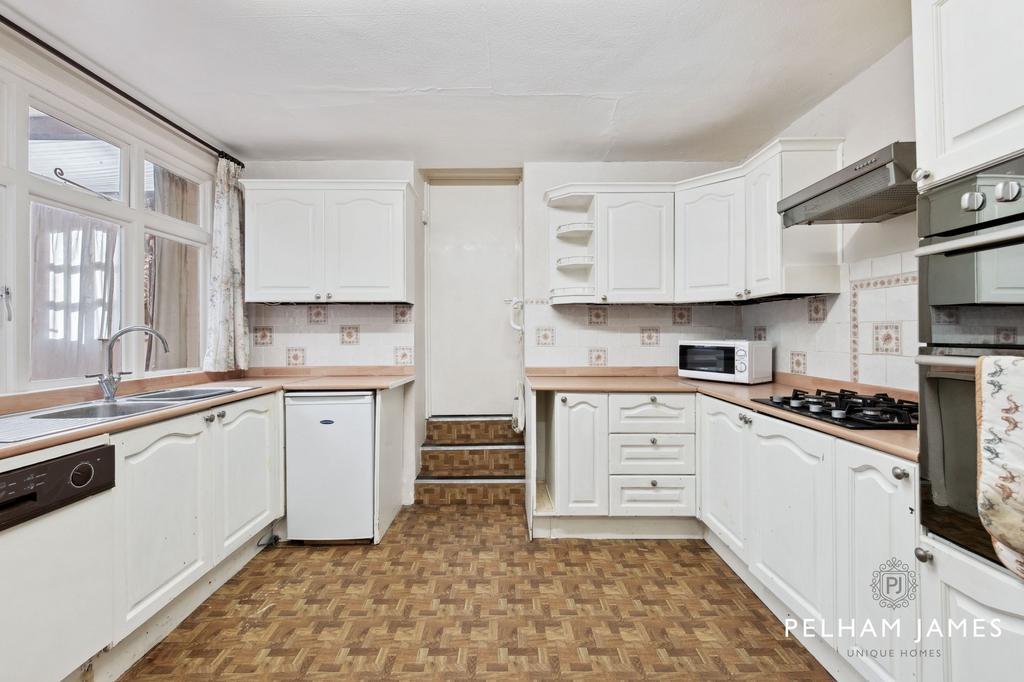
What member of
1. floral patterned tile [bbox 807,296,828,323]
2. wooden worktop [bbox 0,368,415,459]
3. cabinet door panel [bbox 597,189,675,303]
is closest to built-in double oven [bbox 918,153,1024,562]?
floral patterned tile [bbox 807,296,828,323]

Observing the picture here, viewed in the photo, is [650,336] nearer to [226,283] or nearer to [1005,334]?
[1005,334]

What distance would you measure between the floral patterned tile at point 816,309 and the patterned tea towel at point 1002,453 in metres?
1.49

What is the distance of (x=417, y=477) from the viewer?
3.14 meters

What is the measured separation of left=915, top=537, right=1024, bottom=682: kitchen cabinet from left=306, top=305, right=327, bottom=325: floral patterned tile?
3.16 m

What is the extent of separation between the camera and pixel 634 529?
8.32 feet

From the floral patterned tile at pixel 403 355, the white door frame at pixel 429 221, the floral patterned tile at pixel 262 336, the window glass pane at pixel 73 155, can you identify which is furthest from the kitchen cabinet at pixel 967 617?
the floral patterned tile at pixel 262 336

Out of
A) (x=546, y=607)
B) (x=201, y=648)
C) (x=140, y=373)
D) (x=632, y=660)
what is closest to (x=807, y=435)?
(x=632, y=660)

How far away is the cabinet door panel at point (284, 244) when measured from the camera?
2803 millimetres

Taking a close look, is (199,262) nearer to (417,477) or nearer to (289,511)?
(289,511)

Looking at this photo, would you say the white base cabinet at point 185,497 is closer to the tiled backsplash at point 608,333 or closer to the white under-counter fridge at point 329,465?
the white under-counter fridge at point 329,465

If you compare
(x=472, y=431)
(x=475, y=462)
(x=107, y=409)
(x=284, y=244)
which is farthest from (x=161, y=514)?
(x=472, y=431)

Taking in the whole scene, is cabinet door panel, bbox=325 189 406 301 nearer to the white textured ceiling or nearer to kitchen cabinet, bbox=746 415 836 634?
the white textured ceiling

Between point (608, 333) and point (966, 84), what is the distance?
85.9 inches

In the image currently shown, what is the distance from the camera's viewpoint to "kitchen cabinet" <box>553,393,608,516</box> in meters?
2.45
